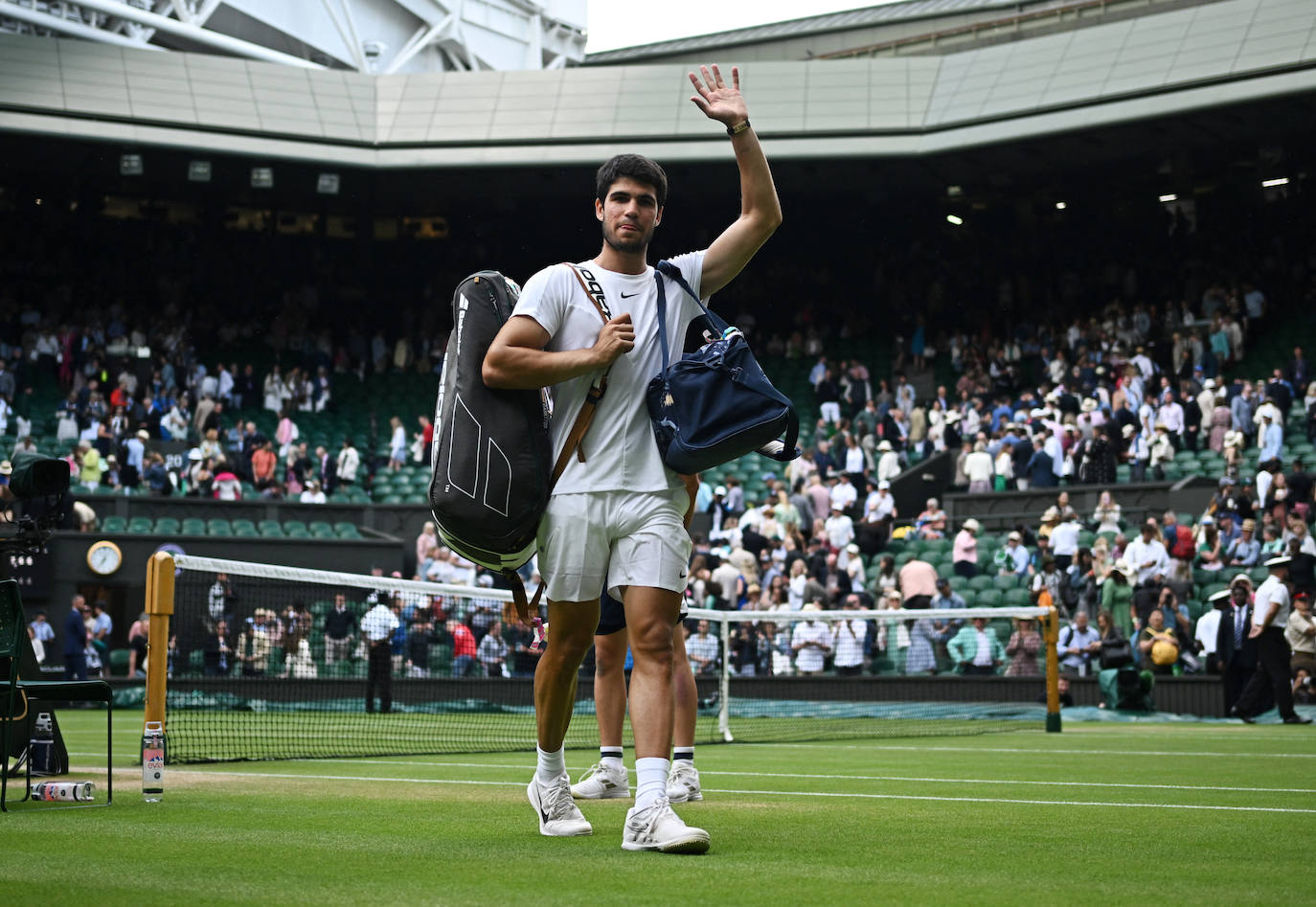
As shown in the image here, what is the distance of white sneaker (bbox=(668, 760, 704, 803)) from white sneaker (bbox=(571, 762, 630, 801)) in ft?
0.78

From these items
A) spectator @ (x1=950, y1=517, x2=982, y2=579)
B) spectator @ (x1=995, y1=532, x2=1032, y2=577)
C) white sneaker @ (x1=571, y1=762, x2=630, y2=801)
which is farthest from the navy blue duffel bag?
spectator @ (x1=950, y1=517, x2=982, y2=579)

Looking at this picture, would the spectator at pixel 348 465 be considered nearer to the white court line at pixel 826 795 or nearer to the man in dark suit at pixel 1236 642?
the man in dark suit at pixel 1236 642

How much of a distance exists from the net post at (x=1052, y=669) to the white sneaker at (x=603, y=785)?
8.26 m

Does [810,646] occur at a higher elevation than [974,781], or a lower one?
higher

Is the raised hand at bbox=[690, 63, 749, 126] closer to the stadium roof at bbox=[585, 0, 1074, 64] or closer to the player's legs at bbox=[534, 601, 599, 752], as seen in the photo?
the player's legs at bbox=[534, 601, 599, 752]

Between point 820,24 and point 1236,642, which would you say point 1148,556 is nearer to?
point 1236,642

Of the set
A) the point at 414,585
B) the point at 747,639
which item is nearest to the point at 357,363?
the point at 747,639

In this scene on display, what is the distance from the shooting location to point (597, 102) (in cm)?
3162

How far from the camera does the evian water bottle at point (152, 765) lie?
677 cm

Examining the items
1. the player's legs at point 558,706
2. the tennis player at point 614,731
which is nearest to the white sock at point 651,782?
the player's legs at point 558,706

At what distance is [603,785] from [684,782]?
0.37 metres

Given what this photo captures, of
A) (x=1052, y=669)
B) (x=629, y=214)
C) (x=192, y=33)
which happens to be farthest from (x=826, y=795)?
(x=192, y=33)

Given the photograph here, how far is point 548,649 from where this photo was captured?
5.23 meters

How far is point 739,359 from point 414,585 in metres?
8.31
